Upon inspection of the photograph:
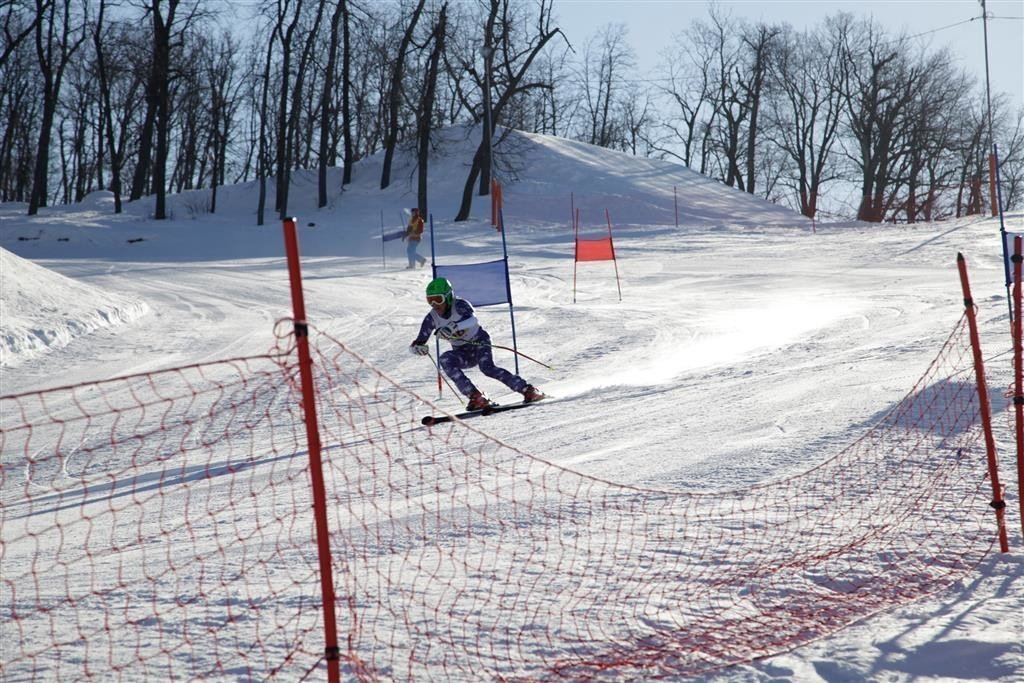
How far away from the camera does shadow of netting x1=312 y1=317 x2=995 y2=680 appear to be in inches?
186

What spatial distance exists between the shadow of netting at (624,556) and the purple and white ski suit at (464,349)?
237cm

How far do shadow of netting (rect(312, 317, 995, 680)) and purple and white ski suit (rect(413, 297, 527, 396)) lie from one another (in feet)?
7.77

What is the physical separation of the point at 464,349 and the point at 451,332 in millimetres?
289

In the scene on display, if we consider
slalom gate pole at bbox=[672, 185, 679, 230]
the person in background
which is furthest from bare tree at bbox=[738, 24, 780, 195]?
the person in background

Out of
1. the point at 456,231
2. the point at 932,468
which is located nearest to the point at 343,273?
the point at 456,231

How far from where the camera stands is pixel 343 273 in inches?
965

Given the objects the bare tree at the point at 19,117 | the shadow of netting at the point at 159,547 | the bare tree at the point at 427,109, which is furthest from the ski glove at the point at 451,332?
the bare tree at the point at 19,117

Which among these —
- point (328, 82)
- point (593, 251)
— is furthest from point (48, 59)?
point (593, 251)

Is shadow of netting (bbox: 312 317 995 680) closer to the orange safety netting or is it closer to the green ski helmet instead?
the orange safety netting

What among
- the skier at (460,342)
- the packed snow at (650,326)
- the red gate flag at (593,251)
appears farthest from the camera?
the red gate flag at (593,251)

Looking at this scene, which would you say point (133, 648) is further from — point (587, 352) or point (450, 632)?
point (587, 352)

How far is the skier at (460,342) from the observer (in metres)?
10.7

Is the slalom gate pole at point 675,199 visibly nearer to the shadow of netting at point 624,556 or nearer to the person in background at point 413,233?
the person in background at point 413,233

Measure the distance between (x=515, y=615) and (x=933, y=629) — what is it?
202 cm
